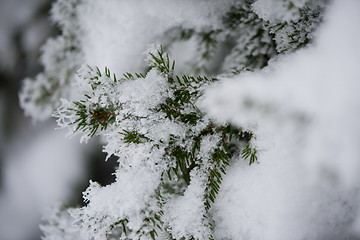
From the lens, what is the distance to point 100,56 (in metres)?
1.40

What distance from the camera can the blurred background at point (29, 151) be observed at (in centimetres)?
203

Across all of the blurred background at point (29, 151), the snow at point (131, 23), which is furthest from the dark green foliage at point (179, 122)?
the blurred background at point (29, 151)

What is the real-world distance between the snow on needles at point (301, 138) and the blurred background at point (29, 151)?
56.9 inches

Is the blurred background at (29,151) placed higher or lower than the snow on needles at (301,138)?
higher

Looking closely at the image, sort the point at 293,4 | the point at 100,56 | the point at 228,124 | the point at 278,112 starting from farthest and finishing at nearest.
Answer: the point at 100,56 < the point at 228,124 < the point at 278,112 < the point at 293,4

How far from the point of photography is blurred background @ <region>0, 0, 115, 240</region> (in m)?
2.03

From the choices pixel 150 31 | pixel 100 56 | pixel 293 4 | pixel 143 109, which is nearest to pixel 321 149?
pixel 293 4

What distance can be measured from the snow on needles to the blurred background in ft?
4.74

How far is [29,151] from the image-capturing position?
229 centimetres

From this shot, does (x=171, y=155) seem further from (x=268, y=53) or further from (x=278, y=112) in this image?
(x=268, y=53)

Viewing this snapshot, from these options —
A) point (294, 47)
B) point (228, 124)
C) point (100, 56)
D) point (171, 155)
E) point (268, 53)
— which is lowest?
point (171, 155)

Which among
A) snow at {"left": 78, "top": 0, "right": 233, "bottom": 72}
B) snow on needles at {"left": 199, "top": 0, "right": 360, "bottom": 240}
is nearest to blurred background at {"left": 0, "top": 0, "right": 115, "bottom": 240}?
snow at {"left": 78, "top": 0, "right": 233, "bottom": 72}

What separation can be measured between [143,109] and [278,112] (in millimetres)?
348

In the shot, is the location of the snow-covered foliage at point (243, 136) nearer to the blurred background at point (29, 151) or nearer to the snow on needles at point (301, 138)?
the snow on needles at point (301, 138)
